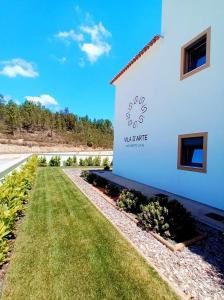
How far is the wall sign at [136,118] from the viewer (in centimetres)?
1096

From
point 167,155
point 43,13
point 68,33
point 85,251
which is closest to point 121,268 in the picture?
point 85,251

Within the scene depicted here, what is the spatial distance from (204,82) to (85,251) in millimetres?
6600

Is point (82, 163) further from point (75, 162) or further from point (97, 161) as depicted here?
point (97, 161)

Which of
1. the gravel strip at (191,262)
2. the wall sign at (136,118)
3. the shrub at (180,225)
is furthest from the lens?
the wall sign at (136,118)

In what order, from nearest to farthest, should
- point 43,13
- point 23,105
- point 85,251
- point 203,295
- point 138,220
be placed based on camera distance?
1. point 203,295
2. point 85,251
3. point 138,220
4. point 43,13
5. point 23,105

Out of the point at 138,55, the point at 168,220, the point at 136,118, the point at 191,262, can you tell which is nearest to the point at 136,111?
the point at 136,118

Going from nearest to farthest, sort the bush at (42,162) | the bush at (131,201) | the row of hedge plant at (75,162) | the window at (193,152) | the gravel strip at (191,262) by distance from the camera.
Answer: the gravel strip at (191,262) → the bush at (131,201) → the window at (193,152) → the bush at (42,162) → the row of hedge plant at (75,162)

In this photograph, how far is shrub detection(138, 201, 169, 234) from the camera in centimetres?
448

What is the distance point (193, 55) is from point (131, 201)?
6.48 meters

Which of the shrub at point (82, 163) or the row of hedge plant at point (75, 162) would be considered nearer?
the row of hedge plant at point (75, 162)

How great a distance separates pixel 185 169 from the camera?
767 centimetres

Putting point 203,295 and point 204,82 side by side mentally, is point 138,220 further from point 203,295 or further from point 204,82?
point 204,82

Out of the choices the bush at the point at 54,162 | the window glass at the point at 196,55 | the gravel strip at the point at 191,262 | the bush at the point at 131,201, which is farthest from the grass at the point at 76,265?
the bush at the point at 54,162

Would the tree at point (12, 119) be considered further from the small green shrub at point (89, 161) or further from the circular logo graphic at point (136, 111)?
the circular logo graphic at point (136, 111)
